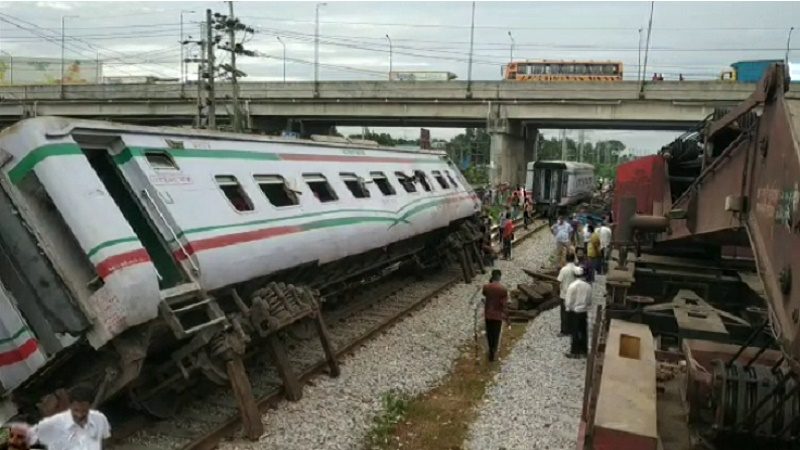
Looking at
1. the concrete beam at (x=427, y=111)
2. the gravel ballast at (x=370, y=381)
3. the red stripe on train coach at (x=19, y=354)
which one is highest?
the concrete beam at (x=427, y=111)

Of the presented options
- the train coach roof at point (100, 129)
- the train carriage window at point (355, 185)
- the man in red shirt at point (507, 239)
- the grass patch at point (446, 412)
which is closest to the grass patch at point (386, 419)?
the grass patch at point (446, 412)

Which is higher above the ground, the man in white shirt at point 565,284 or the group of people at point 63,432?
the group of people at point 63,432

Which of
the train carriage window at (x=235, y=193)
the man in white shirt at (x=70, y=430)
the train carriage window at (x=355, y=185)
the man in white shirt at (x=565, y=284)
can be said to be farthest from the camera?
the train carriage window at (x=355, y=185)

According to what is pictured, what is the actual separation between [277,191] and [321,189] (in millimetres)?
1386

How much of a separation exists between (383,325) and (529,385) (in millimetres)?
3531

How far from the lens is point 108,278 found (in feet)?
20.7

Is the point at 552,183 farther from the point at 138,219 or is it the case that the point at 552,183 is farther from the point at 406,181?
the point at 138,219

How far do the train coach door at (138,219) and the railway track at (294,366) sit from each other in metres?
1.61

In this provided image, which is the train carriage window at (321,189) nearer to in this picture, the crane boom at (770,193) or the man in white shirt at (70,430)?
the crane boom at (770,193)

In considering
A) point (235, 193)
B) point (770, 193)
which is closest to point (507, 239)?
point (235, 193)

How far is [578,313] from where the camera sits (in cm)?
1139

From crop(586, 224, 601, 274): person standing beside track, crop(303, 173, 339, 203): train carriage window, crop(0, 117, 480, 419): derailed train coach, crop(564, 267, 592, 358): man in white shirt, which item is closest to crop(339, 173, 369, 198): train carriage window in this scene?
crop(303, 173, 339, 203): train carriage window

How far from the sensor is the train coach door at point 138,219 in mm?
7406

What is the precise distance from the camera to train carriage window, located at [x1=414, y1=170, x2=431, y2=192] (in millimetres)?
16891
